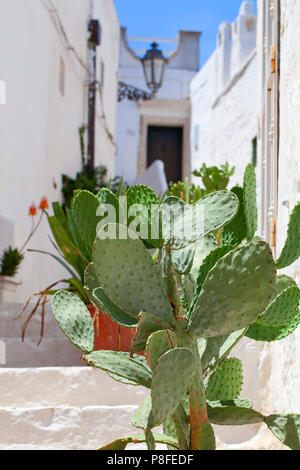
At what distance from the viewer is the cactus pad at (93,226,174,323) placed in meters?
1.29

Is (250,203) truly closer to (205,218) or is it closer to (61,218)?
(205,218)

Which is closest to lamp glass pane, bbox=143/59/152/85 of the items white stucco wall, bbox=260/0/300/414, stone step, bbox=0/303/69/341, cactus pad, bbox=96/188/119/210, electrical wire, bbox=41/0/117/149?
electrical wire, bbox=41/0/117/149

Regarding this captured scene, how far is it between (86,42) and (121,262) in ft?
23.7

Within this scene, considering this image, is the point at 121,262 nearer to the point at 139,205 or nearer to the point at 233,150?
the point at 139,205

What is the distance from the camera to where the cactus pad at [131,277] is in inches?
50.9

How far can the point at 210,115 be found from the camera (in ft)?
36.1

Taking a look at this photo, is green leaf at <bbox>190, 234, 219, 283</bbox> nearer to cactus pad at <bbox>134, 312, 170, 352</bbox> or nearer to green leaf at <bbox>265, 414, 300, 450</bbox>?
cactus pad at <bbox>134, 312, 170, 352</bbox>

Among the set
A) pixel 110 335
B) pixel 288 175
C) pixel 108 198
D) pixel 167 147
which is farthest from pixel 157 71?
pixel 108 198

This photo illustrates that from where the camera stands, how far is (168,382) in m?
1.21

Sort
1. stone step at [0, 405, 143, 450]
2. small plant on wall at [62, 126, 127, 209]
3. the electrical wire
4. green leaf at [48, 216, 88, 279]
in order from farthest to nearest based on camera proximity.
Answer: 1. small plant on wall at [62, 126, 127, 209]
2. the electrical wire
3. green leaf at [48, 216, 88, 279]
4. stone step at [0, 405, 143, 450]

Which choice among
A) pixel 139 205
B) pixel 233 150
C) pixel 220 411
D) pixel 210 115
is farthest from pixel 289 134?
pixel 210 115

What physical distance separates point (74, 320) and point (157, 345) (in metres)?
0.32

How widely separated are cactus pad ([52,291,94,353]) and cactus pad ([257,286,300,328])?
417mm
